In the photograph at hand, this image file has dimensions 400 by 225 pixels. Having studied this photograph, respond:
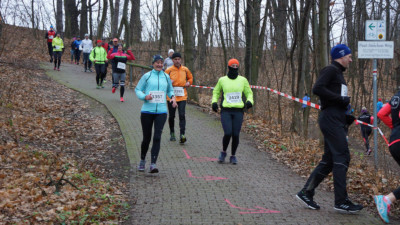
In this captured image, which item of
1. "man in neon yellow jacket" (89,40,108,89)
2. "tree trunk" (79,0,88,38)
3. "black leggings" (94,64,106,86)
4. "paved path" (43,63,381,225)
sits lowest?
"paved path" (43,63,381,225)

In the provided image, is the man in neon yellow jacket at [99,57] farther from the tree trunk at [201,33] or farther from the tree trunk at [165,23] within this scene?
the tree trunk at [165,23]

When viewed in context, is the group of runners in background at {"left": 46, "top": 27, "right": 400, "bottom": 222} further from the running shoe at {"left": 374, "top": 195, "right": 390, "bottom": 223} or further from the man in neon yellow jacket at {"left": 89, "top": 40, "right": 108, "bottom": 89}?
the man in neon yellow jacket at {"left": 89, "top": 40, "right": 108, "bottom": 89}

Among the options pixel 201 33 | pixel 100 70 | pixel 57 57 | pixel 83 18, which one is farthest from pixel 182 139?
pixel 83 18

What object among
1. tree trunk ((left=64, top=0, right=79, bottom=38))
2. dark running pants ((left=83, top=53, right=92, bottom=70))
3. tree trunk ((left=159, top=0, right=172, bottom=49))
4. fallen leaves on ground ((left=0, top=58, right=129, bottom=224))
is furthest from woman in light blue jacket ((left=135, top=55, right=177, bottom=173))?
tree trunk ((left=64, top=0, right=79, bottom=38))

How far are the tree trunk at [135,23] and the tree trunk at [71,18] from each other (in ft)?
21.7

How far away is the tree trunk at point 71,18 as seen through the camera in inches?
1460

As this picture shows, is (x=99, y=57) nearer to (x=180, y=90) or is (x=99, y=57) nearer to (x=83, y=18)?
(x=180, y=90)

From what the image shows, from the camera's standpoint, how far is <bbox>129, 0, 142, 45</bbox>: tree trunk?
3199cm

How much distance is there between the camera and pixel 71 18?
3769 cm

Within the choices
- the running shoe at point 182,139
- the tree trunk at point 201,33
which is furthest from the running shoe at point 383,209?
the tree trunk at point 201,33

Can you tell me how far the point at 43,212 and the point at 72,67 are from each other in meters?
23.8

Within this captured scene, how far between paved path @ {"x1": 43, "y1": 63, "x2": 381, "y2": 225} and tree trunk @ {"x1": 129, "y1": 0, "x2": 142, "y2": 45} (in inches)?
843

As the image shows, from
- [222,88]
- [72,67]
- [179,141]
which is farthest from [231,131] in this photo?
[72,67]

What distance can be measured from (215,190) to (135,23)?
26841mm
